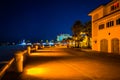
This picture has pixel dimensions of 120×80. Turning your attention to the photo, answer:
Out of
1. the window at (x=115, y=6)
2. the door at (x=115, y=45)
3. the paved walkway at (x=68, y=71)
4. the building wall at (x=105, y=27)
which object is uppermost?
the window at (x=115, y=6)

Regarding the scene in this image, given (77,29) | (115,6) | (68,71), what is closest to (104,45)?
(115,6)

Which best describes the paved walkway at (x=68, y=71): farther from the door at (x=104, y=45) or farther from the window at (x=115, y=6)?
the door at (x=104, y=45)

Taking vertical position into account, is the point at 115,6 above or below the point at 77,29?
above

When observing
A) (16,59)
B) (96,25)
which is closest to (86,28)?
(96,25)

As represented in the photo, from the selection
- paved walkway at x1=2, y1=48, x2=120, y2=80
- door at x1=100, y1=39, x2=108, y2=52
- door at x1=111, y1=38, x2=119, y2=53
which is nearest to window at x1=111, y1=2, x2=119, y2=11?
door at x1=111, y1=38, x2=119, y2=53

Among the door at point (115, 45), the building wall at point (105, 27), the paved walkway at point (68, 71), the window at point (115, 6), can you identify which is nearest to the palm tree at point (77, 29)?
the building wall at point (105, 27)

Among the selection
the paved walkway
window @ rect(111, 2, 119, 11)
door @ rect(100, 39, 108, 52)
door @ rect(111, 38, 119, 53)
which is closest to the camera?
the paved walkway

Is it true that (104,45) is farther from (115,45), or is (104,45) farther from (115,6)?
(115,6)

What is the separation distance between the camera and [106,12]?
1773 inches

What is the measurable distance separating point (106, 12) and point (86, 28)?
70.5ft

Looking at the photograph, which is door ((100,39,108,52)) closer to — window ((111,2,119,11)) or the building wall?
the building wall

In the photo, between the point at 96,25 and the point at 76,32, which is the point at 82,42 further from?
the point at 96,25

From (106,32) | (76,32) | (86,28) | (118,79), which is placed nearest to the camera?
(118,79)

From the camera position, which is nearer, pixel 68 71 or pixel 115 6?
pixel 68 71
